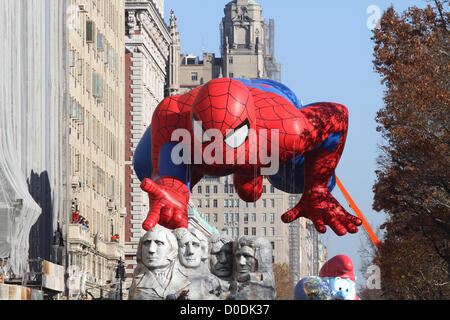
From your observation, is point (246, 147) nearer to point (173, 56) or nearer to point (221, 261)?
point (221, 261)

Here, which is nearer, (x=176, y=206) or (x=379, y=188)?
(x=176, y=206)

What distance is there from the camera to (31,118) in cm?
4147

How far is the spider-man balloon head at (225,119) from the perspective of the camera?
1017 inches

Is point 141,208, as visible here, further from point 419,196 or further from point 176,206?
point 176,206

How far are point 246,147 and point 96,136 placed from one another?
110 ft

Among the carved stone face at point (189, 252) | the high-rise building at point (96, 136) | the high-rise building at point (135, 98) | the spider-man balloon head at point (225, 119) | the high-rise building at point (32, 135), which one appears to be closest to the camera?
the carved stone face at point (189, 252)

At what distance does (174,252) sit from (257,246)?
1.61m

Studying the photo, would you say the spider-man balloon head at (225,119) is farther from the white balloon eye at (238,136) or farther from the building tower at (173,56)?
the building tower at (173,56)

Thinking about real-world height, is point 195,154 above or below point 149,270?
above

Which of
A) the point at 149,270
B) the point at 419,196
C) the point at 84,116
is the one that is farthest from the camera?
the point at 84,116

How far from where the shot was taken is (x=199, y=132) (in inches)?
1027

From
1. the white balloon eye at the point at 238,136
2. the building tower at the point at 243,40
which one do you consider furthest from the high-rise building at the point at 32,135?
the building tower at the point at 243,40

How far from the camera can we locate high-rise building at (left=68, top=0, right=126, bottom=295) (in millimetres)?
51906
